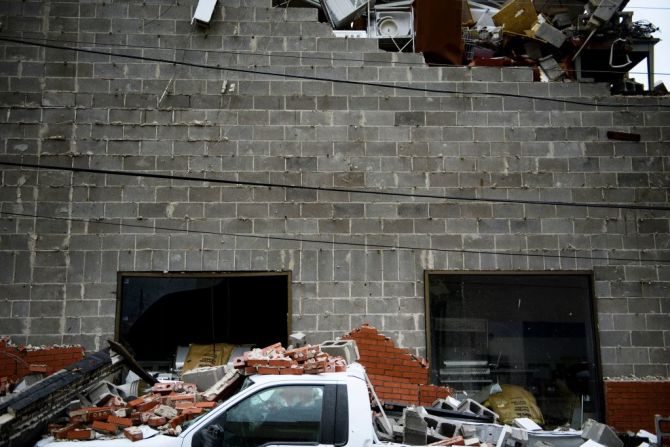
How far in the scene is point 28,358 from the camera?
9.98 meters

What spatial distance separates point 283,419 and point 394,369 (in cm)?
463

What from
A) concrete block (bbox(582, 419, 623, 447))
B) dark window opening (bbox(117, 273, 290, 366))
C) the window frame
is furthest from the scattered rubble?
concrete block (bbox(582, 419, 623, 447))

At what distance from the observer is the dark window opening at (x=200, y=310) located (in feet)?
34.0

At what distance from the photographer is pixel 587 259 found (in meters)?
10.6

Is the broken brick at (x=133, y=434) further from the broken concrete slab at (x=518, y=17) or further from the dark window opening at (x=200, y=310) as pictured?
the broken concrete slab at (x=518, y=17)

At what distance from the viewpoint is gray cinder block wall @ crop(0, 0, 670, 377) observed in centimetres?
1036

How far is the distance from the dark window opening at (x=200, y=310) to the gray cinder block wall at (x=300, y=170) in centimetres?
22

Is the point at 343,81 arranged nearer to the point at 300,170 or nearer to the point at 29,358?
the point at 300,170

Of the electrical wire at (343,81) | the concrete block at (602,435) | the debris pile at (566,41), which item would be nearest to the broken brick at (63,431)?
the concrete block at (602,435)

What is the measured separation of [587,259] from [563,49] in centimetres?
406

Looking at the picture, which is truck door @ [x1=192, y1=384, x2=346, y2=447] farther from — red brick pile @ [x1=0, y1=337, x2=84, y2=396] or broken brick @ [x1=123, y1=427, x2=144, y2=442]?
red brick pile @ [x1=0, y1=337, x2=84, y2=396]

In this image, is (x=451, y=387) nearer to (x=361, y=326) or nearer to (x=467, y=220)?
(x=361, y=326)

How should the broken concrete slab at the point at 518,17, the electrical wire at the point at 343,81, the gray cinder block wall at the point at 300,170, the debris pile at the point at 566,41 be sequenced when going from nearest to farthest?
the gray cinder block wall at the point at 300,170
the electrical wire at the point at 343,81
the debris pile at the point at 566,41
the broken concrete slab at the point at 518,17

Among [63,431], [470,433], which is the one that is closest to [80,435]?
[63,431]
